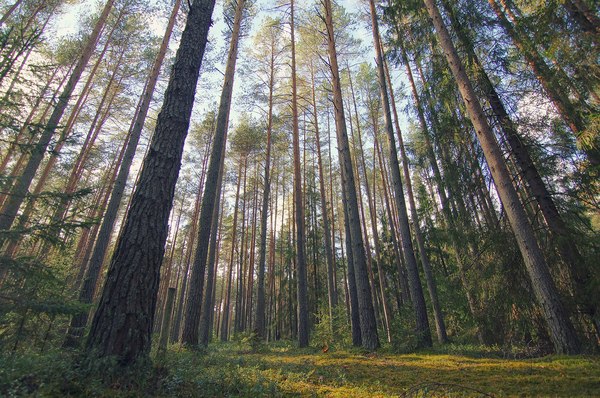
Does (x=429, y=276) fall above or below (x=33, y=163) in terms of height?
below

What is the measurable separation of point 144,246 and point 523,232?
5.68 meters

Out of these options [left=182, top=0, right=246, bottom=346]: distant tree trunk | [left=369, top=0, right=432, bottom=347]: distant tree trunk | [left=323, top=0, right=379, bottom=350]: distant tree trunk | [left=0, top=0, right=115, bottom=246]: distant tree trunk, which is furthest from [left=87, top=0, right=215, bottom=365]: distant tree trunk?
[left=369, top=0, right=432, bottom=347]: distant tree trunk

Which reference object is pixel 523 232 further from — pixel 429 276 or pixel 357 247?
pixel 429 276

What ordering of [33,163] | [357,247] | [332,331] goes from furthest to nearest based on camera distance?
[332,331] < [33,163] < [357,247]

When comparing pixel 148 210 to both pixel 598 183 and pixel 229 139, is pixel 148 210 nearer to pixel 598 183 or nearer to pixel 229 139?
pixel 598 183

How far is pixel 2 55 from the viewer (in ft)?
15.7

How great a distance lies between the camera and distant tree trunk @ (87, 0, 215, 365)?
257 cm

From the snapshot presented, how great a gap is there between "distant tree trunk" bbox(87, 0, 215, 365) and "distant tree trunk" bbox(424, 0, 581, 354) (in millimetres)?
5228

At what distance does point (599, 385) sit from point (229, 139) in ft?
59.8

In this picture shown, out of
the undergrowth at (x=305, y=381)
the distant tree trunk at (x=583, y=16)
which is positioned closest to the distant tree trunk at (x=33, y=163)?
the undergrowth at (x=305, y=381)

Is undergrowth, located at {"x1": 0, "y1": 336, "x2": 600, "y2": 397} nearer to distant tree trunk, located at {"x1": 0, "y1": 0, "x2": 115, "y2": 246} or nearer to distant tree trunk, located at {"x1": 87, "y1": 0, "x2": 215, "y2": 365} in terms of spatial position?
distant tree trunk, located at {"x1": 87, "y1": 0, "x2": 215, "y2": 365}

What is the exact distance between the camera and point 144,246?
2.88 m

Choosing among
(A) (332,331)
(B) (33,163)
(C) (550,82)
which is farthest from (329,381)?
(A) (332,331)

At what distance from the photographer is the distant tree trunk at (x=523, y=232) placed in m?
4.29
